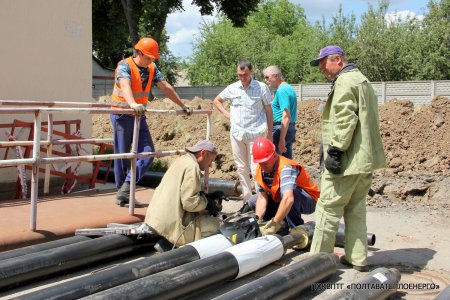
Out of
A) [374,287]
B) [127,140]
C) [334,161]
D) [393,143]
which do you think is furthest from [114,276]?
[393,143]

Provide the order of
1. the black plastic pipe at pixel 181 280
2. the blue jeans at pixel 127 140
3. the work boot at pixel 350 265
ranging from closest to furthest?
the black plastic pipe at pixel 181 280 → the work boot at pixel 350 265 → the blue jeans at pixel 127 140

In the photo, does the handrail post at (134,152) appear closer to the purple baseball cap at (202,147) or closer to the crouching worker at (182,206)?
the crouching worker at (182,206)

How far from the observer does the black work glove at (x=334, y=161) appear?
16.5ft

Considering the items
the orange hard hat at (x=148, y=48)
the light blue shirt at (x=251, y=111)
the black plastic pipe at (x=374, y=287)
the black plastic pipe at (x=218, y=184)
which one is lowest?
the black plastic pipe at (x=374, y=287)

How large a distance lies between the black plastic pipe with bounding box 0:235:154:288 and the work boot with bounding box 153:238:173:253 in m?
0.16

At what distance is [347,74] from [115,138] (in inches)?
109

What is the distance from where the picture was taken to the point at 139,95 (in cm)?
657

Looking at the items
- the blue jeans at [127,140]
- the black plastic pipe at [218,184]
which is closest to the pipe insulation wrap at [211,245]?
the blue jeans at [127,140]

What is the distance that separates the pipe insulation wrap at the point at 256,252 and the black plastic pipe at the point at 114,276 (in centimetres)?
38

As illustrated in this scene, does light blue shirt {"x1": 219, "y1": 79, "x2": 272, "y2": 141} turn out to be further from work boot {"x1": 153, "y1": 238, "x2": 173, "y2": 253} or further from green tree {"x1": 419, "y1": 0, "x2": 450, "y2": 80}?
green tree {"x1": 419, "y1": 0, "x2": 450, "y2": 80}

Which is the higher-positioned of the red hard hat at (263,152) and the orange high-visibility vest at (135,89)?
the orange high-visibility vest at (135,89)

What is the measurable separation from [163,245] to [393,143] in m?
9.42

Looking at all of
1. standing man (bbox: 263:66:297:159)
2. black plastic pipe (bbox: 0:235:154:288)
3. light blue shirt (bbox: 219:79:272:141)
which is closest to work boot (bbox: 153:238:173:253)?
black plastic pipe (bbox: 0:235:154:288)

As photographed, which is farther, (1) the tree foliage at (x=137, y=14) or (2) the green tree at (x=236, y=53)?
(2) the green tree at (x=236, y=53)
